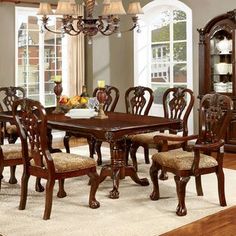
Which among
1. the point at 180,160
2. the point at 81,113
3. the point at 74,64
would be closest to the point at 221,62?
the point at 74,64

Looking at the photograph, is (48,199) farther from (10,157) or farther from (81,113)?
(81,113)

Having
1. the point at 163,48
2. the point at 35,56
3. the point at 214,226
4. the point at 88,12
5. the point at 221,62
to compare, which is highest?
the point at 88,12

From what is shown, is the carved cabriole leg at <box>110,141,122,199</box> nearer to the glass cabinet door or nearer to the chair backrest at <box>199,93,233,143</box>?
the chair backrest at <box>199,93,233,143</box>

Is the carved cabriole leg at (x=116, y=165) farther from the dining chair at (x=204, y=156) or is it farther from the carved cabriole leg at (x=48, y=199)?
the carved cabriole leg at (x=48, y=199)

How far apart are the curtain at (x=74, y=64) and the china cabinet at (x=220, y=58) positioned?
7.62ft

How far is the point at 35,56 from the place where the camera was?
838 cm

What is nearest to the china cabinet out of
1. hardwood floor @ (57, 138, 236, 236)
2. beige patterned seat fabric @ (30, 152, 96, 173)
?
hardwood floor @ (57, 138, 236, 236)

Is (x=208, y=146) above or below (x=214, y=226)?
above

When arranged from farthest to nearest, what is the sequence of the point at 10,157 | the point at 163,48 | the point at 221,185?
the point at 163,48
the point at 10,157
the point at 221,185

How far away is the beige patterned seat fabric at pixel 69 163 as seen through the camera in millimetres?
4035

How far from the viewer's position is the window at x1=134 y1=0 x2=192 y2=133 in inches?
317

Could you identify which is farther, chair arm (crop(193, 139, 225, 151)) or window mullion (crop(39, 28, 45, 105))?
window mullion (crop(39, 28, 45, 105))

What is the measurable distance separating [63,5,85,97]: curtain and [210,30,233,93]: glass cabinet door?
2.51 m

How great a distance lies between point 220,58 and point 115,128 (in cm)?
358
